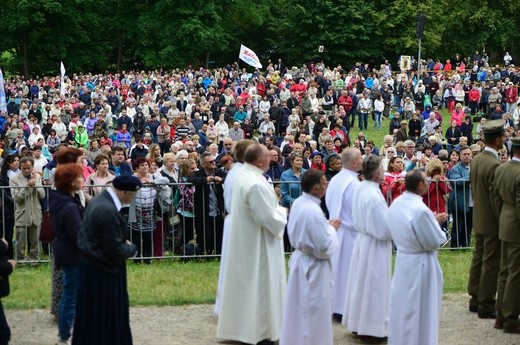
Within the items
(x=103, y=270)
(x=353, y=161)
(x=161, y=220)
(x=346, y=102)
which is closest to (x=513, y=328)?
(x=353, y=161)

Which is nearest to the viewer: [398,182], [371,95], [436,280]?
[436,280]

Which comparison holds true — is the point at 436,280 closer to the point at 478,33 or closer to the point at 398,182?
the point at 398,182

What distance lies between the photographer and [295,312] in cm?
998

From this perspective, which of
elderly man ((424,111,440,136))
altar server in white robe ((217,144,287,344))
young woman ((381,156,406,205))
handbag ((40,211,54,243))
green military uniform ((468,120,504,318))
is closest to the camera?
altar server in white robe ((217,144,287,344))

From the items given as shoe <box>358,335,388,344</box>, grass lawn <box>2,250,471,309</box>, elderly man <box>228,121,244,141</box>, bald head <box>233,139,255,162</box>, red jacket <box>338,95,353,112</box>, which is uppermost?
red jacket <box>338,95,353,112</box>

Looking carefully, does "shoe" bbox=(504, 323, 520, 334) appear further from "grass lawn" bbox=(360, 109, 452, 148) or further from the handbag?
"grass lawn" bbox=(360, 109, 452, 148)

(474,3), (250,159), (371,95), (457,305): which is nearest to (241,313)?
(250,159)

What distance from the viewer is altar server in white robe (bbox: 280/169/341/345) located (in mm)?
9766

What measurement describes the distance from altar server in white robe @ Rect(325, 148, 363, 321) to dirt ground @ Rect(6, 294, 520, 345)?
15.0 inches

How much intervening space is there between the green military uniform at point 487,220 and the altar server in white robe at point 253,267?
278 cm

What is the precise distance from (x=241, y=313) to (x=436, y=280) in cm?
204

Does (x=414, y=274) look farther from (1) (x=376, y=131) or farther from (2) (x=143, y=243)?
(1) (x=376, y=131)

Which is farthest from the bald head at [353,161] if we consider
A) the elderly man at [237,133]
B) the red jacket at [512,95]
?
the red jacket at [512,95]

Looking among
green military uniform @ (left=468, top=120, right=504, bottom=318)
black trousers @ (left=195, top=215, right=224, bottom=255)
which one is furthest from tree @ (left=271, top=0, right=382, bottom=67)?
green military uniform @ (left=468, top=120, right=504, bottom=318)
